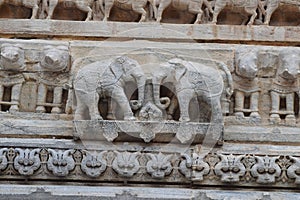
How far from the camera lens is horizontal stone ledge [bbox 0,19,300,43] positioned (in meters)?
6.50

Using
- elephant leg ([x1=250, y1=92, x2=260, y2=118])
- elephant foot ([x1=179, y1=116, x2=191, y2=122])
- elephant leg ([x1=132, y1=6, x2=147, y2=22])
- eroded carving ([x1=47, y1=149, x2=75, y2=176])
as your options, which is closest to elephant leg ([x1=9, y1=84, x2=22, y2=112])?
eroded carving ([x1=47, y1=149, x2=75, y2=176])

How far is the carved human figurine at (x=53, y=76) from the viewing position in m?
6.18

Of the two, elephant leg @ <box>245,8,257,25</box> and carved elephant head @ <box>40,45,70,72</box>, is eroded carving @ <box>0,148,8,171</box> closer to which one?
carved elephant head @ <box>40,45,70,72</box>

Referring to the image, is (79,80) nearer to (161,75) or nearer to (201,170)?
(161,75)

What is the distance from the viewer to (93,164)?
5.89 metres

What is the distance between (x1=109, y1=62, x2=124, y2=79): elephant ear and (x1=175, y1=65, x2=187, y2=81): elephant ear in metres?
0.44

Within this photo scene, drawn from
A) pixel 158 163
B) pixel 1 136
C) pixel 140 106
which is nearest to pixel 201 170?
pixel 158 163

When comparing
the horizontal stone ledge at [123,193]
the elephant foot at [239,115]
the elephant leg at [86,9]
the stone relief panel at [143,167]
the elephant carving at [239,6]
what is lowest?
the horizontal stone ledge at [123,193]

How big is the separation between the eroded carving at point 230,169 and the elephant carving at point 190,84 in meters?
0.32

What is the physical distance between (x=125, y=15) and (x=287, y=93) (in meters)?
1.62

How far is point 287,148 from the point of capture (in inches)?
237

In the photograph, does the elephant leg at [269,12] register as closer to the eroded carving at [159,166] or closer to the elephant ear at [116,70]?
the elephant ear at [116,70]

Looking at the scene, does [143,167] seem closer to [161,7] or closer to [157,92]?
[157,92]

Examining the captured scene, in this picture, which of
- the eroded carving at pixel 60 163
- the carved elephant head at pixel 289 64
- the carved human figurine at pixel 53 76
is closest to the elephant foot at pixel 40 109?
the carved human figurine at pixel 53 76
